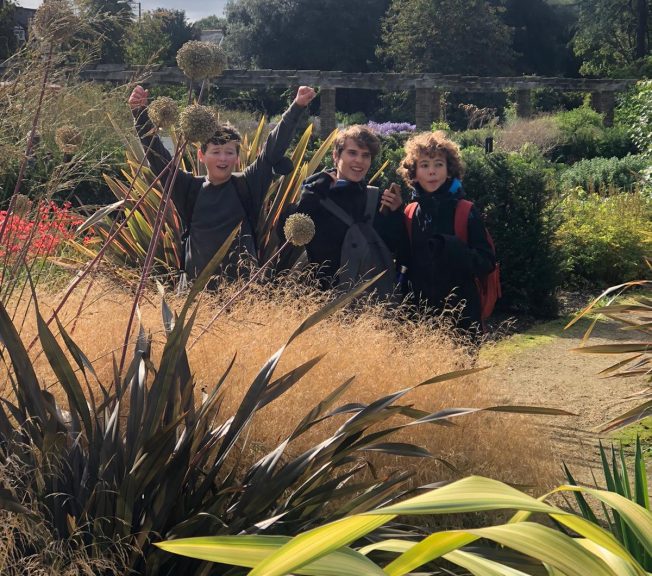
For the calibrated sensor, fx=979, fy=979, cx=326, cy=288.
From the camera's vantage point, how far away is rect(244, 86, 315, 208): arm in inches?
192

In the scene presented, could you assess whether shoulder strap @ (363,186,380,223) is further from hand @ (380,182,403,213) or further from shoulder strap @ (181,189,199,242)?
shoulder strap @ (181,189,199,242)

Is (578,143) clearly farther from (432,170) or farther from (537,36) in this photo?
(537,36)

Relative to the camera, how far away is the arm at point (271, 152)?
4867 millimetres

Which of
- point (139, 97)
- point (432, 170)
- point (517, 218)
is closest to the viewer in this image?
point (139, 97)

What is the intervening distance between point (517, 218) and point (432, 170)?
144 inches

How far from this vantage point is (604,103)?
115 feet

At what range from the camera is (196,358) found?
4020 millimetres

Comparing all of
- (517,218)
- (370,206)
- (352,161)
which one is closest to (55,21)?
(352,161)

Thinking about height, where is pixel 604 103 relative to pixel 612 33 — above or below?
below

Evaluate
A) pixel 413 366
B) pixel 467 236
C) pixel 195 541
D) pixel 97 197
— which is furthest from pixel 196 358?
pixel 97 197

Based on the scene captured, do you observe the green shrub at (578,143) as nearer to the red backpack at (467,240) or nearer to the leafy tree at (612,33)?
the leafy tree at (612,33)

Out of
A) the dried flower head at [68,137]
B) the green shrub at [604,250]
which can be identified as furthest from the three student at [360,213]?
the green shrub at [604,250]

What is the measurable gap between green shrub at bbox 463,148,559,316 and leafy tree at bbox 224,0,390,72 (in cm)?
3953

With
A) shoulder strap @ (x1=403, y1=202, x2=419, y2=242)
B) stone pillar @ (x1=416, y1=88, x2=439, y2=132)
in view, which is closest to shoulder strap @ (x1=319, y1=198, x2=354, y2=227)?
shoulder strap @ (x1=403, y1=202, x2=419, y2=242)
